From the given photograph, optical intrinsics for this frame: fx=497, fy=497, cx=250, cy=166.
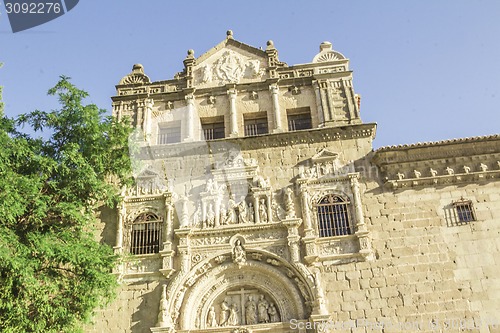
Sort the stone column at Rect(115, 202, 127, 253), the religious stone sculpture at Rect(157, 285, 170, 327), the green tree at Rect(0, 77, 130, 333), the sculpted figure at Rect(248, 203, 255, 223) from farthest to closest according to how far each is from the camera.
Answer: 1. the sculpted figure at Rect(248, 203, 255, 223)
2. the stone column at Rect(115, 202, 127, 253)
3. the religious stone sculpture at Rect(157, 285, 170, 327)
4. the green tree at Rect(0, 77, 130, 333)

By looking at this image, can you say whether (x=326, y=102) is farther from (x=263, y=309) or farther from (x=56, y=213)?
(x=56, y=213)

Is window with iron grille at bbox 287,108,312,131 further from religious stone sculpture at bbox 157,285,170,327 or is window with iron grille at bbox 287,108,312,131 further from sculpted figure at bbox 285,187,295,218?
religious stone sculpture at bbox 157,285,170,327

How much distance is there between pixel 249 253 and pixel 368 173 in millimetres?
4532

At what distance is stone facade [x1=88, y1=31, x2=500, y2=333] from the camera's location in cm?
1363

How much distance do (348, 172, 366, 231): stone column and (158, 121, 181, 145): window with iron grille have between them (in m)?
6.22

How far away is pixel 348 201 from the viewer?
15148mm

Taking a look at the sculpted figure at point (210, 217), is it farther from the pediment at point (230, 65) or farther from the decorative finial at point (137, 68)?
the decorative finial at point (137, 68)

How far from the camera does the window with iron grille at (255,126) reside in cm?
1748

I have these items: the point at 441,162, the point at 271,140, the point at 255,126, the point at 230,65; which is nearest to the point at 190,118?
the point at 255,126

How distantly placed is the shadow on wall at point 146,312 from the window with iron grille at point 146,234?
1.37m

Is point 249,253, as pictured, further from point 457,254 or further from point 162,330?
point 457,254

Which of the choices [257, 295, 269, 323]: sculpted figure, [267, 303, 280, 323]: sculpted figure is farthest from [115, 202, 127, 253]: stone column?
[267, 303, 280, 323]: sculpted figure

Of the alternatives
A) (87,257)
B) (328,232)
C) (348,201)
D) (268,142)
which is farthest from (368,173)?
(87,257)

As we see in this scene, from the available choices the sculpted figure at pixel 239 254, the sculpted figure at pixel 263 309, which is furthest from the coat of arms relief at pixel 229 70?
the sculpted figure at pixel 263 309
